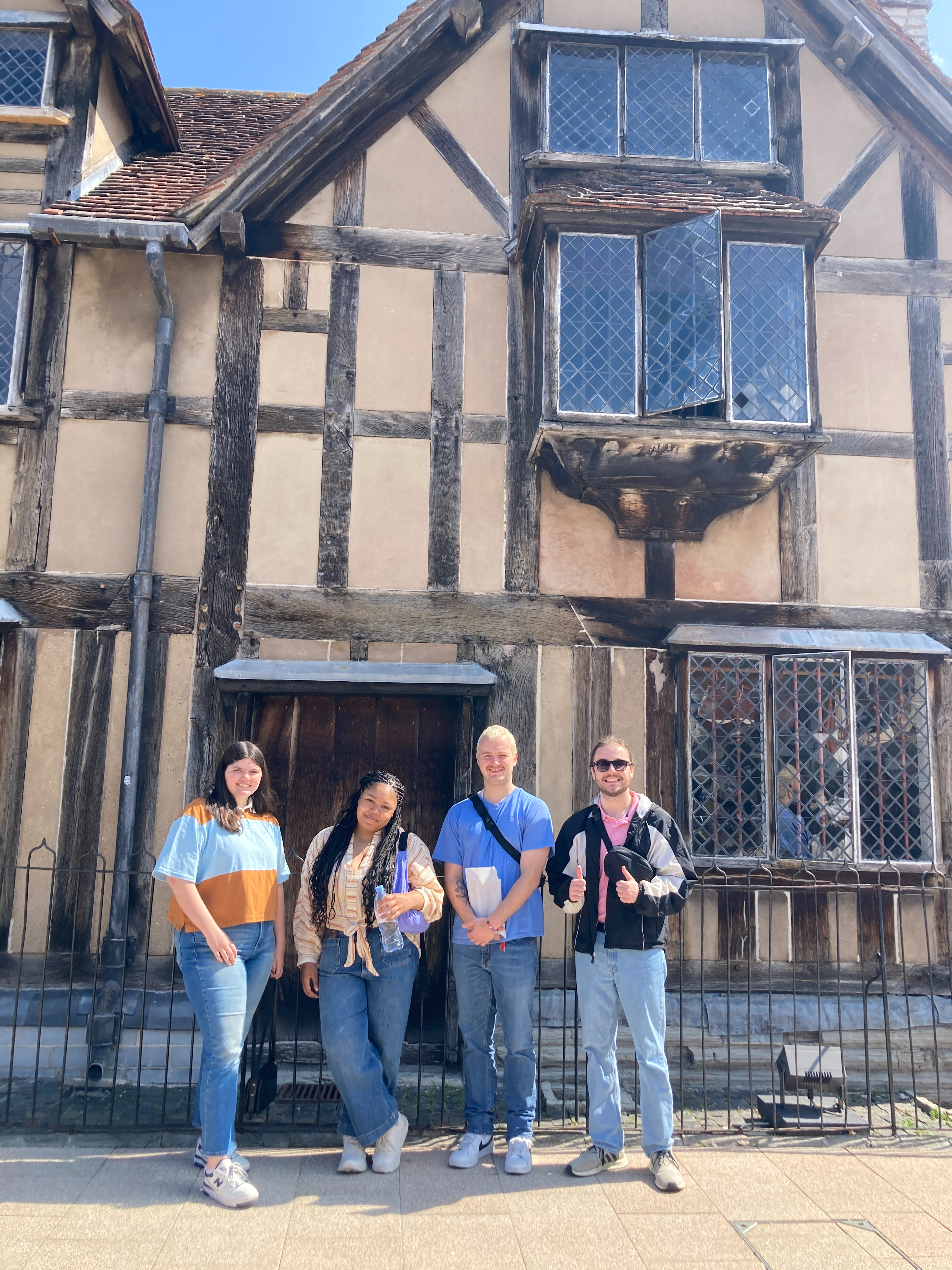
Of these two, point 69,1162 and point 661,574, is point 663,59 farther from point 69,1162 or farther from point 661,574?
point 69,1162

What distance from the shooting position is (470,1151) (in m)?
3.86

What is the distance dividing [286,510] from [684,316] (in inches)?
122

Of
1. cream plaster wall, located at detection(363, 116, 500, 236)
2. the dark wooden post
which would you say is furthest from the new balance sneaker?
cream plaster wall, located at detection(363, 116, 500, 236)

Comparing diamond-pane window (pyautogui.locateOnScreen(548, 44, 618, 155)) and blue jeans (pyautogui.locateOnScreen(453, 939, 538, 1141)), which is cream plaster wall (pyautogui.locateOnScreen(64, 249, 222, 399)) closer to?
diamond-pane window (pyautogui.locateOnScreen(548, 44, 618, 155))

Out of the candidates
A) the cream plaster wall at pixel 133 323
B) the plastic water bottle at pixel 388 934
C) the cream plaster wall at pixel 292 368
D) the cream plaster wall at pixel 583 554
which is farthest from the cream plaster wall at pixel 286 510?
the plastic water bottle at pixel 388 934

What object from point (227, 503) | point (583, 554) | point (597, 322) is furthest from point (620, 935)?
point (597, 322)

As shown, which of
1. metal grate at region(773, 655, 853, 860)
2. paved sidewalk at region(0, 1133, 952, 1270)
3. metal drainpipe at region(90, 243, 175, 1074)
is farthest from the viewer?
metal grate at region(773, 655, 853, 860)

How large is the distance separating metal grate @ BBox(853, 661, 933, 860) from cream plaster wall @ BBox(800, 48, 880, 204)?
3782mm

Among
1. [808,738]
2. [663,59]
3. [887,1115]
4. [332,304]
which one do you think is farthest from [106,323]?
[887,1115]

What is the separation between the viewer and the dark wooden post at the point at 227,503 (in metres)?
5.99

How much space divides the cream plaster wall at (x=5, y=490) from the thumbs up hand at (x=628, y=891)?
4735mm

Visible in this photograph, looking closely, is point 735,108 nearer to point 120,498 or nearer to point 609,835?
point 120,498

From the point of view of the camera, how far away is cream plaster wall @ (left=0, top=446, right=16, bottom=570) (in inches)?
242

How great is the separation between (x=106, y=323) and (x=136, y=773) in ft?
10.5
